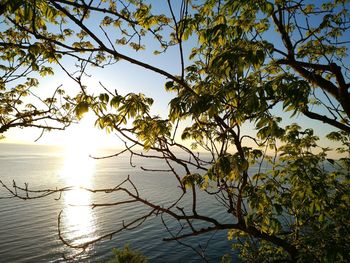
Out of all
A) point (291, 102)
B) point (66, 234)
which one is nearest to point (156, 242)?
point (66, 234)

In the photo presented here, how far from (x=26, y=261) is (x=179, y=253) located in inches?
792

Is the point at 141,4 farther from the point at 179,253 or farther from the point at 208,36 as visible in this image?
the point at 179,253

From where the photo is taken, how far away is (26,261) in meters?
32.2

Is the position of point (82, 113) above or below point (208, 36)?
below

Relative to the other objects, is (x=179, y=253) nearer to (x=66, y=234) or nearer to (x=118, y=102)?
(x=66, y=234)

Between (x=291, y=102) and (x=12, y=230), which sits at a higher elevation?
(x=291, y=102)

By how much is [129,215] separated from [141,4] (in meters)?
49.3

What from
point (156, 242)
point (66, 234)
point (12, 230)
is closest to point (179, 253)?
point (156, 242)

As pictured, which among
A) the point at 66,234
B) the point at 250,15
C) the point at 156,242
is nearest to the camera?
the point at 250,15

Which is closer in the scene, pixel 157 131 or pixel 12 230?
pixel 157 131

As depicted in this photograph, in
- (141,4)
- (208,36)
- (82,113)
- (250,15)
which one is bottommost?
(82,113)

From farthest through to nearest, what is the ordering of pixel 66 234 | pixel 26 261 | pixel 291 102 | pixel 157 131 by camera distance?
pixel 66 234, pixel 26 261, pixel 157 131, pixel 291 102

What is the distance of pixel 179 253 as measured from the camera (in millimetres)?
36531

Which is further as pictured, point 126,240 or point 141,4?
point 126,240
